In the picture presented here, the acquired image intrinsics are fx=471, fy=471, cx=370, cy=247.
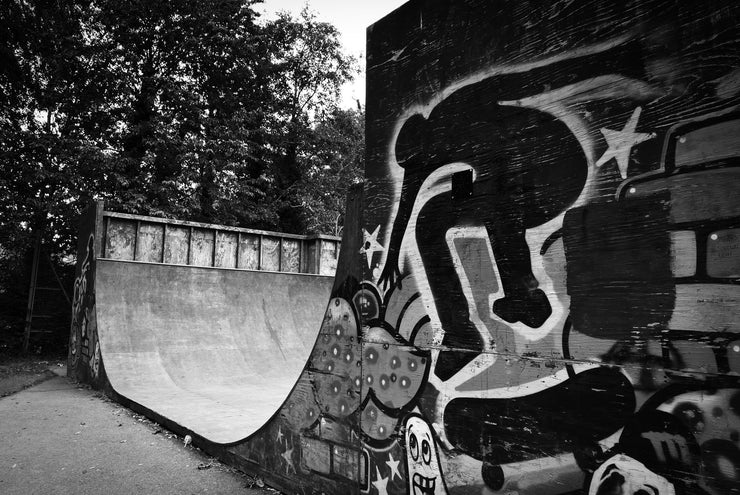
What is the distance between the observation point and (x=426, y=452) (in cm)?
235

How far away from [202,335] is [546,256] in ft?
27.5

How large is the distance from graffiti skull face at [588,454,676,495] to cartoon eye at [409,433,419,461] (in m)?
0.91

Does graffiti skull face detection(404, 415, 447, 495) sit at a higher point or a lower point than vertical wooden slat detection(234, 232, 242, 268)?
lower

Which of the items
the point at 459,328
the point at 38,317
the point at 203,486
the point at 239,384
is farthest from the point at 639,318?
the point at 38,317

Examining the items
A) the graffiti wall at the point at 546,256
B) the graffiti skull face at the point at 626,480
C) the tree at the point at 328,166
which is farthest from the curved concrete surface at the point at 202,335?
the tree at the point at 328,166

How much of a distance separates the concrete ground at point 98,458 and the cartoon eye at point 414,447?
1608mm

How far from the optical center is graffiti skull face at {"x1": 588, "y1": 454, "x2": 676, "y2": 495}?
1540 millimetres

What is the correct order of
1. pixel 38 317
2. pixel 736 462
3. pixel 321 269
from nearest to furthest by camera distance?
pixel 736 462 → pixel 321 269 → pixel 38 317

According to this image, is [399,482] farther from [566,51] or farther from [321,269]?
[321,269]

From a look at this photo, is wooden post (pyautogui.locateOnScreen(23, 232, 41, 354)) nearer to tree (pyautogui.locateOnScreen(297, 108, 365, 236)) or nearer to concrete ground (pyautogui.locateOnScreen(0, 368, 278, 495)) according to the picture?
concrete ground (pyautogui.locateOnScreen(0, 368, 278, 495))

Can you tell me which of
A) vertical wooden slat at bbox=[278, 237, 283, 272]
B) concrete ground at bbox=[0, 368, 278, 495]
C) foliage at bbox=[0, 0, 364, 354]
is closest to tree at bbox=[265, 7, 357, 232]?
foliage at bbox=[0, 0, 364, 354]

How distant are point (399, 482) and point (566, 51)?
221 cm

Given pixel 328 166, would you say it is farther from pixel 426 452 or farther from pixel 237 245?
pixel 426 452

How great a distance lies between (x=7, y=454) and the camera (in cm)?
456
